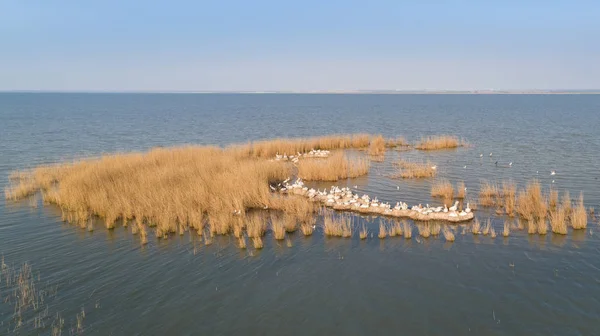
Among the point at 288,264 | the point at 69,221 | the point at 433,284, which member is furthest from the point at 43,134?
the point at 433,284

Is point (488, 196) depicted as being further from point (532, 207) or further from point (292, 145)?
point (292, 145)

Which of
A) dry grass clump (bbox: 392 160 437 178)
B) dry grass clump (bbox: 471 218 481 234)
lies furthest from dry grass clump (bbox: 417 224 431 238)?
dry grass clump (bbox: 392 160 437 178)

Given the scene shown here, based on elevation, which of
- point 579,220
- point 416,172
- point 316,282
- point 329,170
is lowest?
point 316,282

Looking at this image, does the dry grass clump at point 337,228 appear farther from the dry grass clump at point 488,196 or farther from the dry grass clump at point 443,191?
the dry grass clump at point 488,196

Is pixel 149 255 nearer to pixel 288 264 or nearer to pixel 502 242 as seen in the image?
pixel 288 264

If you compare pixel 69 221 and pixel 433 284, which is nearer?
pixel 433 284

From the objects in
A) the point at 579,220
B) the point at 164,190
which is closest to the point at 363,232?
the point at 579,220

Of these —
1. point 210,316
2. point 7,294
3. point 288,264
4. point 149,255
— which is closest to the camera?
point 210,316

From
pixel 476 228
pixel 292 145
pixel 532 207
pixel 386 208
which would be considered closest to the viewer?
pixel 476 228
